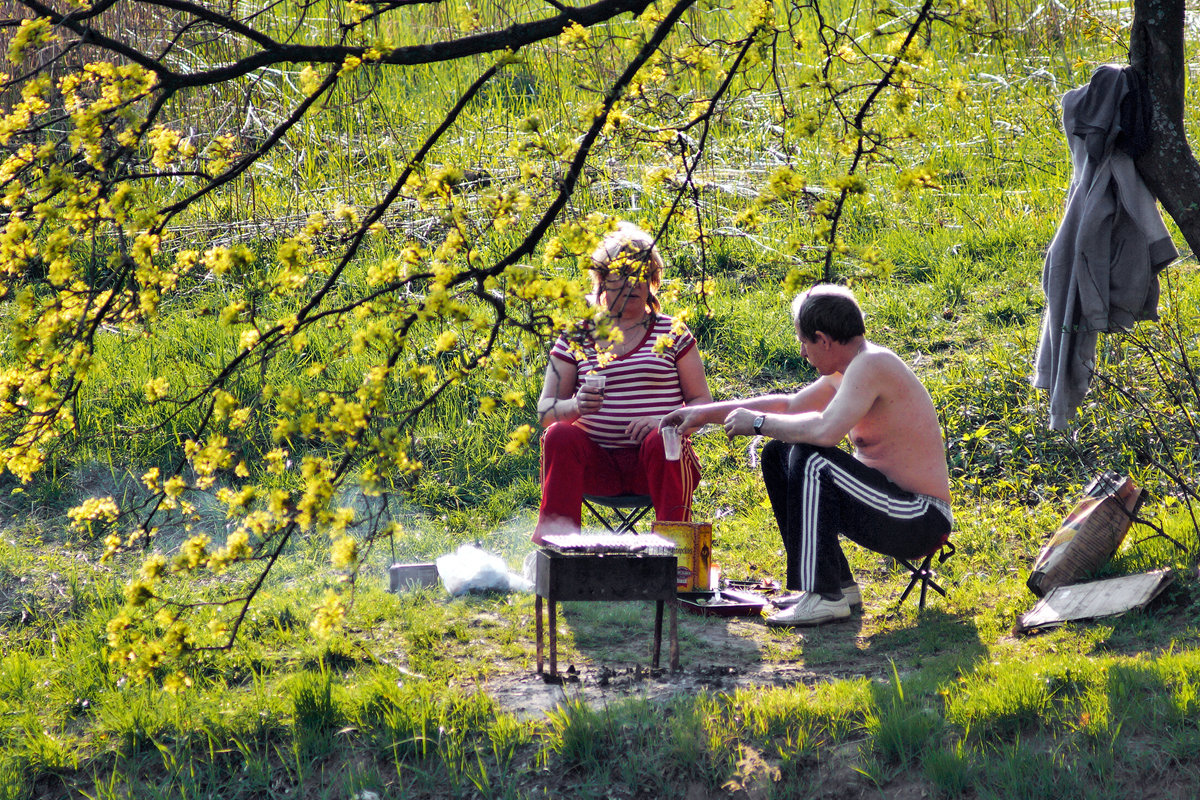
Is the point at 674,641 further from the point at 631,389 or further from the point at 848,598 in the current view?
the point at 631,389

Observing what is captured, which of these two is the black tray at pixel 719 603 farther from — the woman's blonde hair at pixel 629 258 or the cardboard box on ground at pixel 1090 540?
the woman's blonde hair at pixel 629 258

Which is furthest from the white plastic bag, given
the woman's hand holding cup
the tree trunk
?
the tree trunk

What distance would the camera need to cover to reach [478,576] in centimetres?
480

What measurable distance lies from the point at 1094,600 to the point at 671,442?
1681 mm

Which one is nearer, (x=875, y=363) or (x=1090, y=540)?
(x=875, y=363)

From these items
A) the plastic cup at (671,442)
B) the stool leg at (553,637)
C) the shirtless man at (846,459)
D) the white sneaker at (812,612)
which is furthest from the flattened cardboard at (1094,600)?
the stool leg at (553,637)

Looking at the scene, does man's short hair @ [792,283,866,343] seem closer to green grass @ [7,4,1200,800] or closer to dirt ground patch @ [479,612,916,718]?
green grass @ [7,4,1200,800]


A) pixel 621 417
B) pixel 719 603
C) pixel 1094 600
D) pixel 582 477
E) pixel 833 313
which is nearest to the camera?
pixel 1094 600

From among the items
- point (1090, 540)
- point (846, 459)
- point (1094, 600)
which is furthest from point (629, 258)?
point (1090, 540)

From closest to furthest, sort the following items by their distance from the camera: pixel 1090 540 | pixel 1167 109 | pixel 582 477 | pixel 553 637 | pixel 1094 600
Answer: pixel 553 637
pixel 1167 109
pixel 1094 600
pixel 1090 540
pixel 582 477

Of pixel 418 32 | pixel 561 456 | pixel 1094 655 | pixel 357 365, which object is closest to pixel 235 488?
pixel 357 365

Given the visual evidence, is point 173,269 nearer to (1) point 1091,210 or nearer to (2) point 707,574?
(2) point 707,574

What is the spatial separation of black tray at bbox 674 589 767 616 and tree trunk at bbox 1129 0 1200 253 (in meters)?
2.11

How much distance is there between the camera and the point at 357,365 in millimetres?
6914
